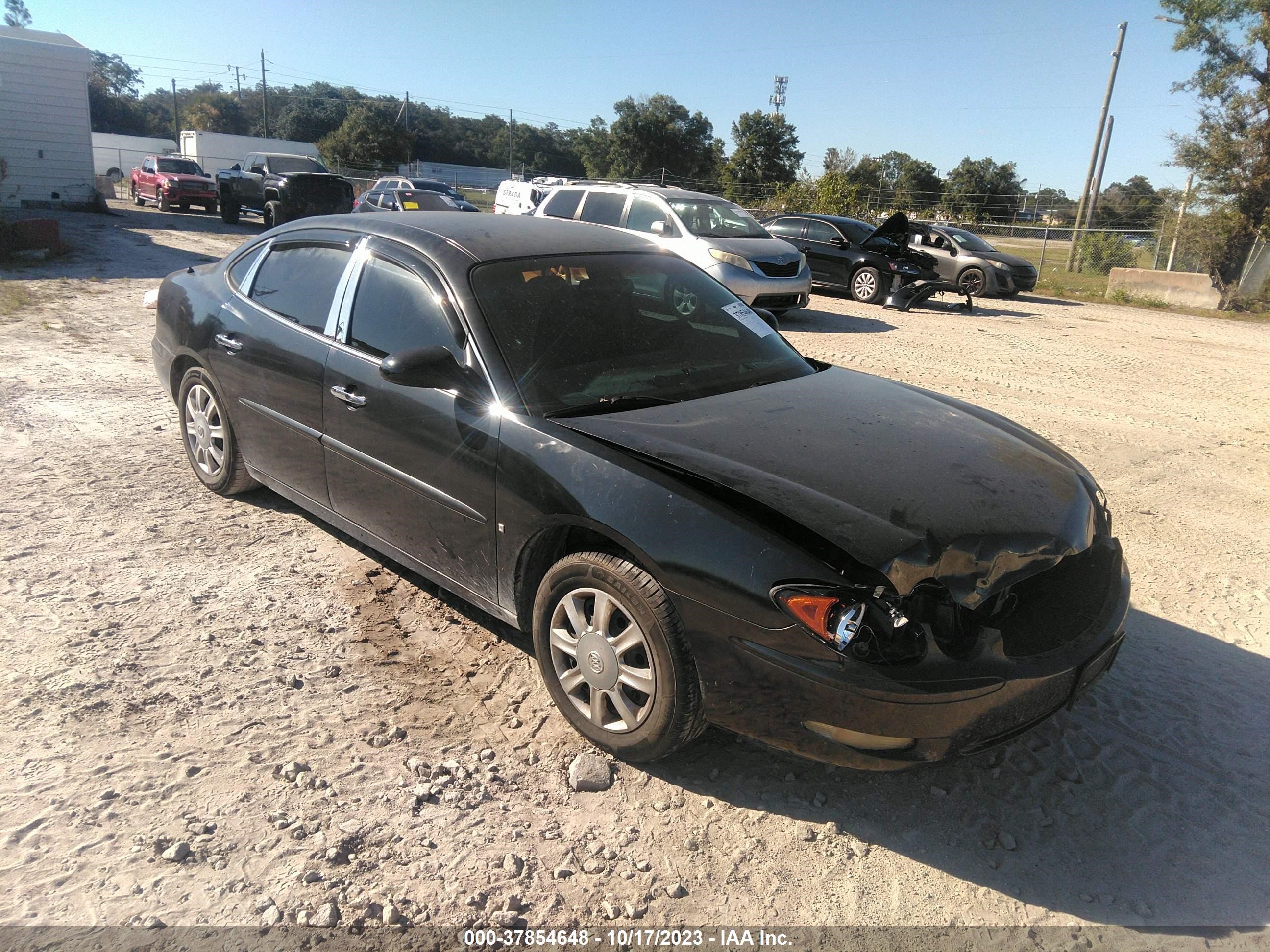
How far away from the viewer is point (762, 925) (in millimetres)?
2352

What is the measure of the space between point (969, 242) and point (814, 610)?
18570mm

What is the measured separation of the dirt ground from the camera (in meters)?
2.42

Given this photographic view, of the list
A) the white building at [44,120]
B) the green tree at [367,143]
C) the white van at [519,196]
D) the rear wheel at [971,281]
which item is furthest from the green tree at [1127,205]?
the green tree at [367,143]

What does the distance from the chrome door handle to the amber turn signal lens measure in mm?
2067

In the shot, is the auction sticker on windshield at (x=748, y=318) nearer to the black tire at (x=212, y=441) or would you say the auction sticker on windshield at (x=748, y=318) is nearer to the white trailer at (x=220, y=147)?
the black tire at (x=212, y=441)

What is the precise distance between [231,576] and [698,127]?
70.8m

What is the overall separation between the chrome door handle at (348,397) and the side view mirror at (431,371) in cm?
37

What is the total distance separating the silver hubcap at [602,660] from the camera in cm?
278

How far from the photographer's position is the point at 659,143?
6700 centimetres

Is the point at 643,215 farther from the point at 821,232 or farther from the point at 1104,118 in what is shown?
the point at 1104,118

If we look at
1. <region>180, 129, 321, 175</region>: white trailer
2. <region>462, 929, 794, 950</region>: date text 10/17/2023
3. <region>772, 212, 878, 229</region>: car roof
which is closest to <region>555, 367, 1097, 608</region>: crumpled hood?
<region>462, 929, 794, 950</region>: date text 10/17/2023

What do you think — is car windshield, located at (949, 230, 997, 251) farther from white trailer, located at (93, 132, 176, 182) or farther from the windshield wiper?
white trailer, located at (93, 132, 176, 182)

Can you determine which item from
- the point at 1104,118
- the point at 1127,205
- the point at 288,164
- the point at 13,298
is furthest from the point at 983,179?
the point at 13,298

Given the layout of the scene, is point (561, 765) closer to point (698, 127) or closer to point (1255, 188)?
point (1255, 188)
